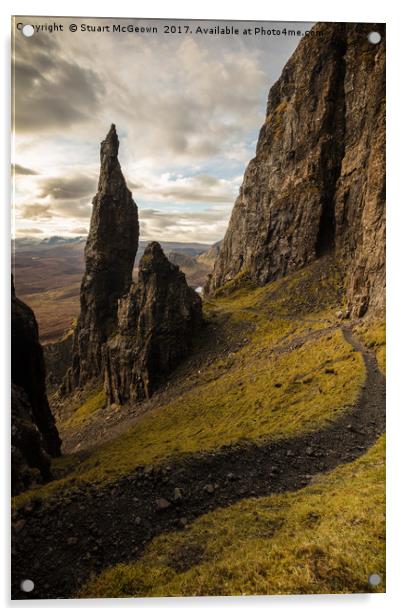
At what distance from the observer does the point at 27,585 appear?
384 inches

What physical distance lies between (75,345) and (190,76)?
62.4 meters

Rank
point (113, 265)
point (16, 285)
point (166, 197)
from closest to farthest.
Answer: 1. point (16, 285)
2. point (166, 197)
3. point (113, 265)

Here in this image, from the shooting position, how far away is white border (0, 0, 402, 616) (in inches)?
388

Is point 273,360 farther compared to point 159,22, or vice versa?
point 273,360

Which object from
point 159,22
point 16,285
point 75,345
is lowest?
point 75,345

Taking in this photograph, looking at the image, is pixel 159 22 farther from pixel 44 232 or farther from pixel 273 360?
pixel 273 360

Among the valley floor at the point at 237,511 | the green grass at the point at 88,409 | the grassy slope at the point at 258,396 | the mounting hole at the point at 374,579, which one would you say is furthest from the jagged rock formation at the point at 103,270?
the mounting hole at the point at 374,579

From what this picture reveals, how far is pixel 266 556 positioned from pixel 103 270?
58884 mm

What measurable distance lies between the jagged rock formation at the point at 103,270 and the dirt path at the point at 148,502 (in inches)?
2080

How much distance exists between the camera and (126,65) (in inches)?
498

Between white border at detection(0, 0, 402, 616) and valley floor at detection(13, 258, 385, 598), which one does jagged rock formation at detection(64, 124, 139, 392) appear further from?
white border at detection(0, 0, 402, 616)
